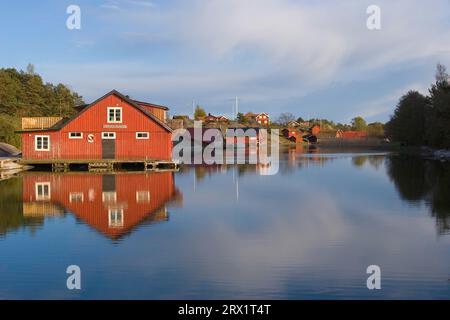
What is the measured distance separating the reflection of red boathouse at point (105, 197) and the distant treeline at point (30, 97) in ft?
121

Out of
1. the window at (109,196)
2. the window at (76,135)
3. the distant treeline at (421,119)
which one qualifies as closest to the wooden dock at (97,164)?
the window at (76,135)

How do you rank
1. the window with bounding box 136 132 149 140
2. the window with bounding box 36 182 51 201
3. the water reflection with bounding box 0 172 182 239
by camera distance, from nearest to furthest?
the water reflection with bounding box 0 172 182 239
the window with bounding box 36 182 51 201
the window with bounding box 136 132 149 140

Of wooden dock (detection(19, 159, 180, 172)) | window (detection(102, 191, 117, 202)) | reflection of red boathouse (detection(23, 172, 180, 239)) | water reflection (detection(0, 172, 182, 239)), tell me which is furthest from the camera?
wooden dock (detection(19, 159, 180, 172))

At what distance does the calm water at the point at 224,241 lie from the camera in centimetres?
1020

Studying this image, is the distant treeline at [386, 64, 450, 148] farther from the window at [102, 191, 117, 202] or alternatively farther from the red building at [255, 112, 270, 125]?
the red building at [255, 112, 270, 125]

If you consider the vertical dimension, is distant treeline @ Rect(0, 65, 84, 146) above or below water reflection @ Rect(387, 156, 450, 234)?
above

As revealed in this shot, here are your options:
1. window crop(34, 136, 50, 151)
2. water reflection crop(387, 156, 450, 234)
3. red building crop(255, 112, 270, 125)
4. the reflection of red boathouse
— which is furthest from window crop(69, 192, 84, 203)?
red building crop(255, 112, 270, 125)

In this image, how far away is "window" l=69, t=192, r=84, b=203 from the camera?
2248 centimetres

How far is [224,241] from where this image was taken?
14.3 metres

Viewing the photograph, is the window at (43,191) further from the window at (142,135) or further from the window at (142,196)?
the window at (142,135)

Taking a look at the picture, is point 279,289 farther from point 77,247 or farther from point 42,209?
point 42,209

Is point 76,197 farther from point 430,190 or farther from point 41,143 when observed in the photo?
point 41,143

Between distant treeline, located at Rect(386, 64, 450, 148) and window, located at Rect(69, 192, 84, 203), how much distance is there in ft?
152
